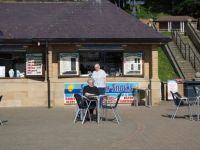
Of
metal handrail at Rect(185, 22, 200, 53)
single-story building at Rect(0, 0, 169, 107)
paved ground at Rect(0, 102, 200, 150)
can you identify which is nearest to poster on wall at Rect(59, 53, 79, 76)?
single-story building at Rect(0, 0, 169, 107)

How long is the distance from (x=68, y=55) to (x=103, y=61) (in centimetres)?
163

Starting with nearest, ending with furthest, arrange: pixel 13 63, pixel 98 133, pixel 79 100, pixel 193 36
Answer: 1. pixel 98 133
2. pixel 79 100
3. pixel 13 63
4. pixel 193 36

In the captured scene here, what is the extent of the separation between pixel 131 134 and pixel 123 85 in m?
10.1

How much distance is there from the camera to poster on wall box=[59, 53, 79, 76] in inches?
935

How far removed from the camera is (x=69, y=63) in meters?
23.8

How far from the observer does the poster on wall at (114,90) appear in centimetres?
2377

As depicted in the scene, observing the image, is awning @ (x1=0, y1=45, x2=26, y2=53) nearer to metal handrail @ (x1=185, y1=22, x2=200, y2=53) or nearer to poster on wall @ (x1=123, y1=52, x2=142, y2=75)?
poster on wall @ (x1=123, y1=52, x2=142, y2=75)

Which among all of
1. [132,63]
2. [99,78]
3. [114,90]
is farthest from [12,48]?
[99,78]

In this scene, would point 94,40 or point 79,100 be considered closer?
point 79,100

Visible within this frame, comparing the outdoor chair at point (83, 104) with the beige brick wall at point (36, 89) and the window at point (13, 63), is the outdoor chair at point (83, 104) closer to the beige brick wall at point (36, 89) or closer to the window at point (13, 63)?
the beige brick wall at point (36, 89)

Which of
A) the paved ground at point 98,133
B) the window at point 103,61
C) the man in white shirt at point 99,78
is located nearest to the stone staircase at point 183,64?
the window at point 103,61

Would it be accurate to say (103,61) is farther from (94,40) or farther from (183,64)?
(183,64)

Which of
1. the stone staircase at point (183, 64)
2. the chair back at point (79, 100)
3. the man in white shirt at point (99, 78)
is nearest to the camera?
the chair back at point (79, 100)

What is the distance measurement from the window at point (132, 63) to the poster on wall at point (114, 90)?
494mm
